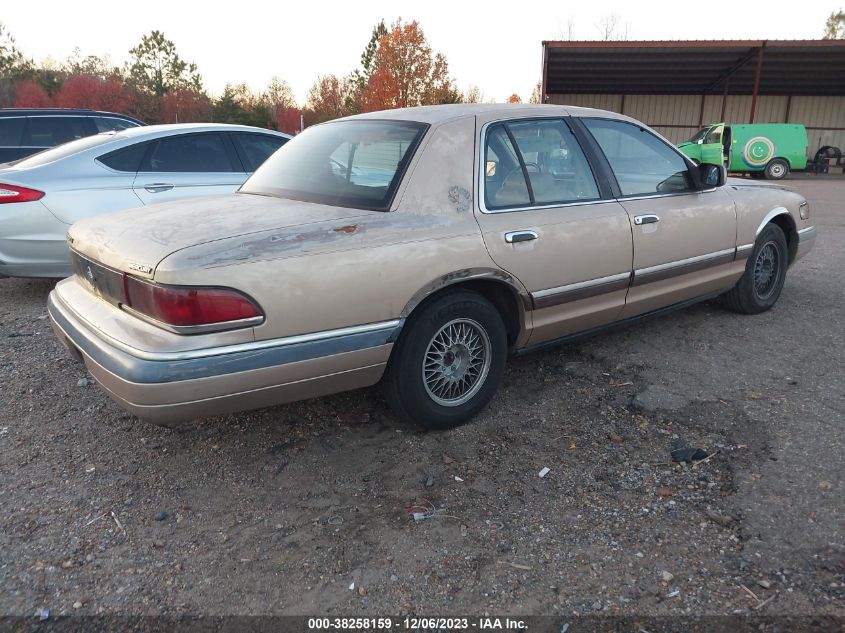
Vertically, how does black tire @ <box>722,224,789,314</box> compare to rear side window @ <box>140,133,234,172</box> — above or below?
below

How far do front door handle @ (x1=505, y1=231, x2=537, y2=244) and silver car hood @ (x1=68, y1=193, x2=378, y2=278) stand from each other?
715 millimetres

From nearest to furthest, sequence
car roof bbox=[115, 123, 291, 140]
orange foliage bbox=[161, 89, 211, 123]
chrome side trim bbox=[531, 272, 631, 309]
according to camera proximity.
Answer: chrome side trim bbox=[531, 272, 631, 309] → car roof bbox=[115, 123, 291, 140] → orange foliage bbox=[161, 89, 211, 123]

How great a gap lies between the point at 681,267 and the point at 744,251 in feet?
2.81

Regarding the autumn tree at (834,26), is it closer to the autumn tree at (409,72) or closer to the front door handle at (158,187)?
the autumn tree at (409,72)

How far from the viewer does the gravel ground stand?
6.98 feet

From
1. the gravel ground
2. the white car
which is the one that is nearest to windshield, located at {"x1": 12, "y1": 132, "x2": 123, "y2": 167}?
the white car

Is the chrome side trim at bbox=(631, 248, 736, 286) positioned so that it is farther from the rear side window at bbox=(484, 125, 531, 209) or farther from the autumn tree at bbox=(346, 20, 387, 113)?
the autumn tree at bbox=(346, 20, 387, 113)

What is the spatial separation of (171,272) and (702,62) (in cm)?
2485

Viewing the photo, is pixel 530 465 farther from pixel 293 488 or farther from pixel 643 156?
pixel 643 156

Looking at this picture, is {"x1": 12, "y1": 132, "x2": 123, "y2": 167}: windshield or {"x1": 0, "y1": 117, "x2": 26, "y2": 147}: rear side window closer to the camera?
{"x1": 12, "y1": 132, "x2": 123, "y2": 167}: windshield

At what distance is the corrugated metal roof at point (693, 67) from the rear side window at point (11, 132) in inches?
596

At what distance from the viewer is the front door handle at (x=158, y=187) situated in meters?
5.40

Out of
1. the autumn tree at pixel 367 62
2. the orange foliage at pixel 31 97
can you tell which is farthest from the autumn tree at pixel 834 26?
the orange foliage at pixel 31 97

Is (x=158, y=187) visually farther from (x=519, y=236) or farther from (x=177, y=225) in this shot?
(x=519, y=236)
